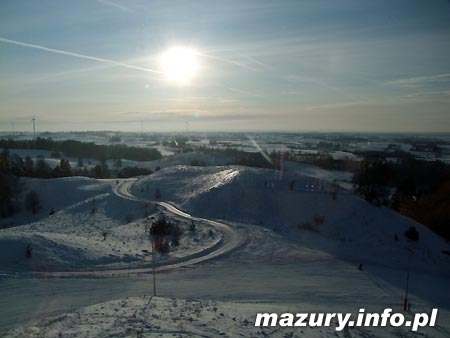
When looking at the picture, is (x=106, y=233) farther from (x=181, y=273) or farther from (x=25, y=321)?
(x=25, y=321)

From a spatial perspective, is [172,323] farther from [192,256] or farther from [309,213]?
[309,213]

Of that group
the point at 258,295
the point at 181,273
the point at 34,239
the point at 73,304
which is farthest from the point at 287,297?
the point at 34,239

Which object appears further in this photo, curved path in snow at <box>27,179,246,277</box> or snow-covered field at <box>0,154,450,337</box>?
curved path in snow at <box>27,179,246,277</box>

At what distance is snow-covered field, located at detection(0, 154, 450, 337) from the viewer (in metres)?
11.6

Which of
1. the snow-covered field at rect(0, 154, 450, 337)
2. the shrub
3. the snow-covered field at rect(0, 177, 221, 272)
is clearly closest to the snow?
the snow-covered field at rect(0, 154, 450, 337)

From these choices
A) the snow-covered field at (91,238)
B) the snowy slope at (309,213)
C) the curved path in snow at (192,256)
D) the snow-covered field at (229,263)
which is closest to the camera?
the snow-covered field at (229,263)

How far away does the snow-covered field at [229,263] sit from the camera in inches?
456

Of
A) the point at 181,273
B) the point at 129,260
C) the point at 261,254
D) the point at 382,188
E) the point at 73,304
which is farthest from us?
the point at 382,188

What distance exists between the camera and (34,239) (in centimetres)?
2072

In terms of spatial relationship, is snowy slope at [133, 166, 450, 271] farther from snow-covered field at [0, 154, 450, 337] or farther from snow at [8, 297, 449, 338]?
Result: snow at [8, 297, 449, 338]

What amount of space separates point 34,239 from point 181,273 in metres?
9.11

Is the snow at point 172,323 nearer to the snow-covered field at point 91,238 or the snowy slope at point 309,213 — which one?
the snow-covered field at point 91,238

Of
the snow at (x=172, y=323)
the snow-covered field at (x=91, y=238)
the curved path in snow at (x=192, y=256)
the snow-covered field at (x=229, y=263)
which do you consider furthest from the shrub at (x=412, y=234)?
the snow at (x=172, y=323)

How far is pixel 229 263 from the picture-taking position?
66.7 ft
